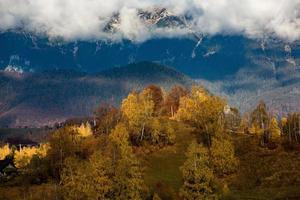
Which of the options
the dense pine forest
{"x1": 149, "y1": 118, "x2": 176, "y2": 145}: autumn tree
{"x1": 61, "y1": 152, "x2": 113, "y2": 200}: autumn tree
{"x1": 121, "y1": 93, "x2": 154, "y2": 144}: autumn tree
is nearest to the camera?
{"x1": 61, "y1": 152, "x2": 113, "y2": 200}: autumn tree

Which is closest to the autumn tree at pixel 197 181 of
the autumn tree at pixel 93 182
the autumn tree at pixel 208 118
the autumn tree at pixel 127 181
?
the autumn tree at pixel 127 181

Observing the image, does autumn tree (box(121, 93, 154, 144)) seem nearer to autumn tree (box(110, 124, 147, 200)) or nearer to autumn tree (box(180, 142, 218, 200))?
autumn tree (box(110, 124, 147, 200))

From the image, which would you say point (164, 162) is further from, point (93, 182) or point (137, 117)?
point (93, 182)

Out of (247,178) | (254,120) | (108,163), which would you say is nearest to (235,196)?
(247,178)

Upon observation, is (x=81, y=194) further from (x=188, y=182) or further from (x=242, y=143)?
(x=242, y=143)

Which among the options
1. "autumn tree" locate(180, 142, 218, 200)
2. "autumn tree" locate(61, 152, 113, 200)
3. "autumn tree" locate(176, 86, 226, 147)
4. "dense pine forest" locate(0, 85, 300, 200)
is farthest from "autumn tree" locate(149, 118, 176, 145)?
"autumn tree" locate(180, 142, 218, 200)
